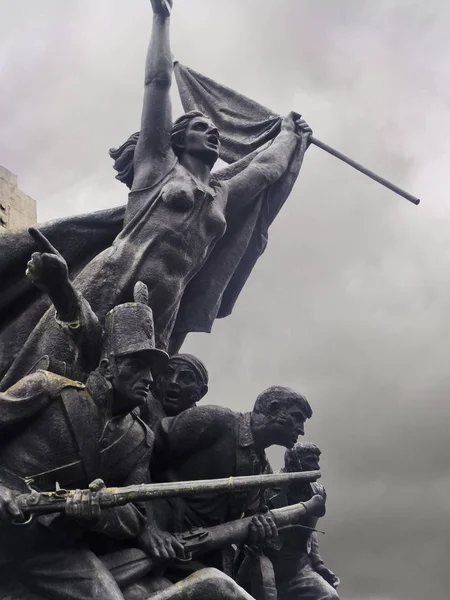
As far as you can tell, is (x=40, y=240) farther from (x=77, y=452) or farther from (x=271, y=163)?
(x=271, y=163)

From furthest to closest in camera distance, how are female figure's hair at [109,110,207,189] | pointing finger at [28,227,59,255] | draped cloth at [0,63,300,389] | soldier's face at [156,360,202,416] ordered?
female figure's hair at [109,110,207,189] → draped cloth at [0,63,300,389] → soldier's face at [156,360,202,416] → pointing finger at [28,227,59,255]

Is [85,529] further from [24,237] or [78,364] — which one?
[24,237]

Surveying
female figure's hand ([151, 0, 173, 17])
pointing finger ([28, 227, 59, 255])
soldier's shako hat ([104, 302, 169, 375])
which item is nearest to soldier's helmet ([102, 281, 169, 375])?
soldier's shako hat ([104, 302, 169, 375])

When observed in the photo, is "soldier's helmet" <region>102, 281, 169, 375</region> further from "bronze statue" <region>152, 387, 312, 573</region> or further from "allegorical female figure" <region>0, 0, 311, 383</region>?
"allegorical female figure" <region>0, 0, 311, 383</region>

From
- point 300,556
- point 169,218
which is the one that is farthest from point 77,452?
point 300,556

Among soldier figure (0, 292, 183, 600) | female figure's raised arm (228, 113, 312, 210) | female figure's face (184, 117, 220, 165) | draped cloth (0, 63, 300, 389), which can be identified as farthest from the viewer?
female figure's raised arm (228, 113, 312, 210)

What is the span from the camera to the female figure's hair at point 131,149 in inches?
339

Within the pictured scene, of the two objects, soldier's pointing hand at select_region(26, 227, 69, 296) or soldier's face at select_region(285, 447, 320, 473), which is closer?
soldier's pointing hand at select_region(26, 227, 69, 296)

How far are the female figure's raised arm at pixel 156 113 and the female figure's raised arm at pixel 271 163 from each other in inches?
31.6

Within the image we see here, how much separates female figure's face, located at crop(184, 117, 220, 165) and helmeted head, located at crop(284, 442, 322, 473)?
2.61 metres

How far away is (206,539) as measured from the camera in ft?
22.3

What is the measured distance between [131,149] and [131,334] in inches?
119

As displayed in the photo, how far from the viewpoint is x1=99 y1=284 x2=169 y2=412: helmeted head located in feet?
20.4

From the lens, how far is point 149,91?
8.36m
